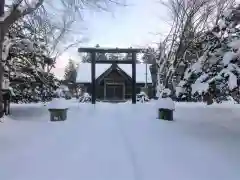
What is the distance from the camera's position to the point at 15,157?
6.85 m

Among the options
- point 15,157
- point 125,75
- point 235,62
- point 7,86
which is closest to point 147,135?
point 235,62

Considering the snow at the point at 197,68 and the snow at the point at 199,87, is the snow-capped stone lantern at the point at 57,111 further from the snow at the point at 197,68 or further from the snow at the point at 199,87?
the snow at the point at 199,87

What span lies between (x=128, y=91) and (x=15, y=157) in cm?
3506

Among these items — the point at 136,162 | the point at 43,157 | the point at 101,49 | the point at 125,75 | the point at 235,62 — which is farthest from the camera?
the point at 125,75

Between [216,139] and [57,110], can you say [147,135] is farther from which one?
[57,110]

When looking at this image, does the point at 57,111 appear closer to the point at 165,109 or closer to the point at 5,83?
the point at 5,83

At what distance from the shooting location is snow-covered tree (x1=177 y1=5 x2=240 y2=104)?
347 inches

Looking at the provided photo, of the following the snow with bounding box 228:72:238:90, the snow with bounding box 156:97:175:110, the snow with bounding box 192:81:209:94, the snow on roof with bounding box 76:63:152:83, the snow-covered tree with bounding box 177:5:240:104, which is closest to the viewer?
the snow with bounding box 228:72:238:90

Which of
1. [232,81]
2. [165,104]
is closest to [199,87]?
[232,81]

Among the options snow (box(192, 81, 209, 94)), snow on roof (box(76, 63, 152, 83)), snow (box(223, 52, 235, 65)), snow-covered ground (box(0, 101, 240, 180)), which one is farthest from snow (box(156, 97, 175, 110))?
snow on roof (box(76, 63, 152, 83))

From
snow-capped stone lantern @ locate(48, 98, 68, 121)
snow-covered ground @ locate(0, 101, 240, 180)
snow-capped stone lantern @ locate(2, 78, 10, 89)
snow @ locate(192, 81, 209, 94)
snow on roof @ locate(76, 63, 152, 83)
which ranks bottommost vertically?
snow-covered ground @ locate(0, 101, 240, 180)

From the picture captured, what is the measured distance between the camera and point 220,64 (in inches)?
382

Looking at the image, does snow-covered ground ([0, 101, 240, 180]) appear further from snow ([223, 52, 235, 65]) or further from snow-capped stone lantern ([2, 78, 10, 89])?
snow-capped stone lantern ([2, 78, 10, 89])

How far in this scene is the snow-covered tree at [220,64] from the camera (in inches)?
Result: 347
